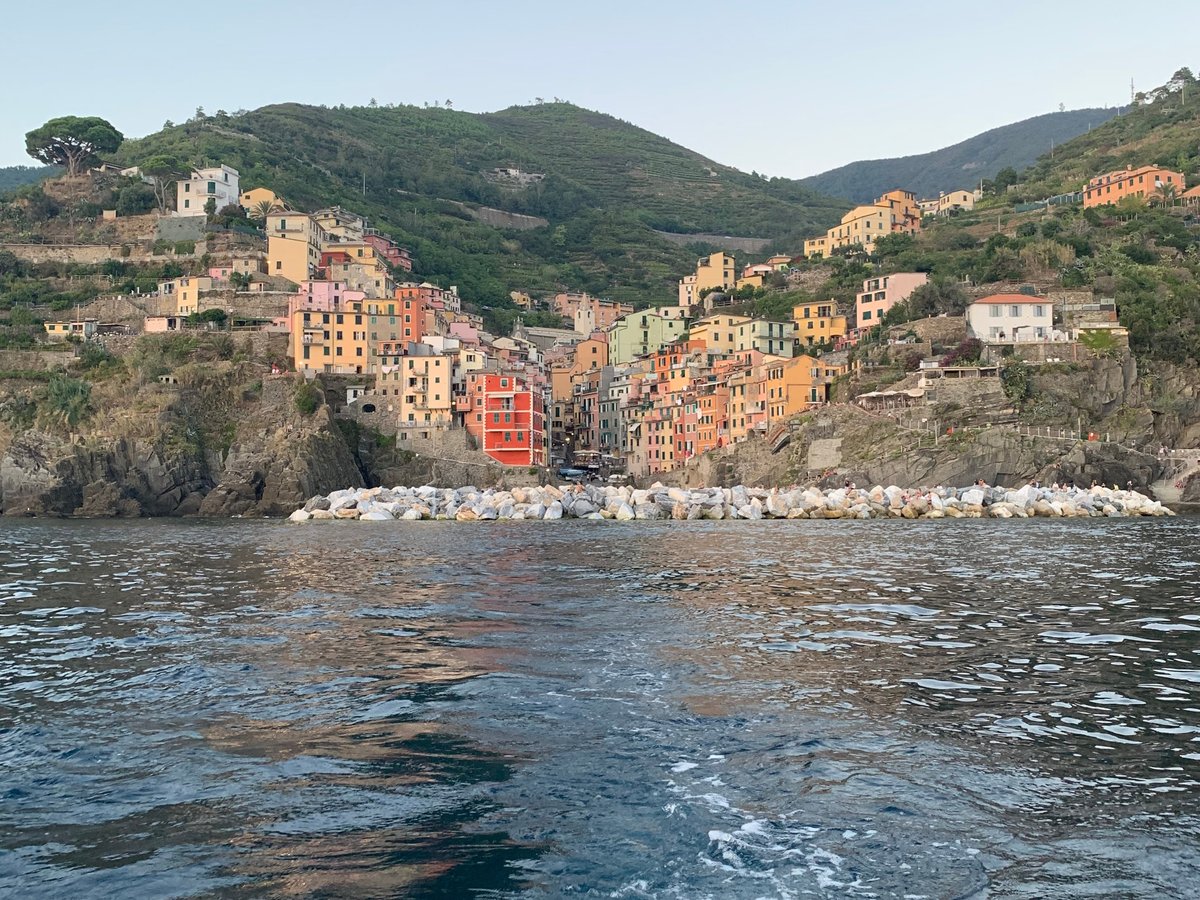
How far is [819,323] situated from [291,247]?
4389 centimetres

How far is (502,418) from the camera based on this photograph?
2923 inches

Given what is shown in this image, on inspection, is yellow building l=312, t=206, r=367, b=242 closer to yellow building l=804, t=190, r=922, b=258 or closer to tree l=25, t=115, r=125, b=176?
tree l=25, t=115, r=125, b=176

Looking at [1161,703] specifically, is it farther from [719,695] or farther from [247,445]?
[247,445]

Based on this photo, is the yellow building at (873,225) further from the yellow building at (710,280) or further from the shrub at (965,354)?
the shrub at (965,354)

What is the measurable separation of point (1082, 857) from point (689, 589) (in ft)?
48.6

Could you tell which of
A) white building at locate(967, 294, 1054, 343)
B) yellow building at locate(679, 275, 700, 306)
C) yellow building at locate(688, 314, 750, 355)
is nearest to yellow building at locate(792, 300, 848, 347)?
yellow building at locate(688, 314, 750, 355)

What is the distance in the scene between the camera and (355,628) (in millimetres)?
16359

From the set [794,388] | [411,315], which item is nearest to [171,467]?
[411,315]

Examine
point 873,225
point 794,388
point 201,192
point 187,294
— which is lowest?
point 794,388

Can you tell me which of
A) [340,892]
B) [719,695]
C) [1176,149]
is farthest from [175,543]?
[1176,149]

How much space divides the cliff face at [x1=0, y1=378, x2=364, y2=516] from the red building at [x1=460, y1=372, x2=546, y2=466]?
10.0 metres

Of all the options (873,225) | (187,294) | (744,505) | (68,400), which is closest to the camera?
(744,505)

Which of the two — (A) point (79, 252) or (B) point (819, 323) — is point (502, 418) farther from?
(A) point (79, 252)

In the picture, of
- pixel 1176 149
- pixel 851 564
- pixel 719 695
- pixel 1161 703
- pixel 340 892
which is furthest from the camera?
pixel 1176 149
